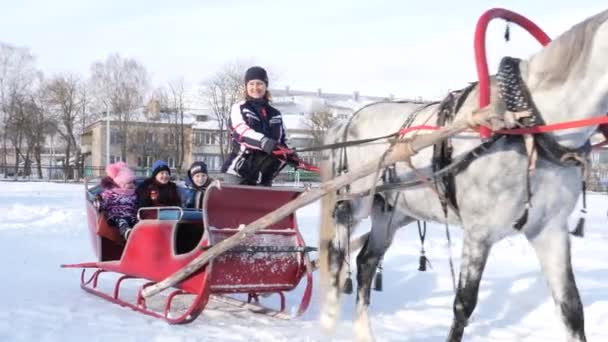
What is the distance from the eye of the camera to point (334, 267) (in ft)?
19.9

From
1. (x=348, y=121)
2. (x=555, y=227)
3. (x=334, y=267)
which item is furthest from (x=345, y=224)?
(x=555, y=227)

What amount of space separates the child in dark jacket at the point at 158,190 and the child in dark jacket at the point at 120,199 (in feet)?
0.41

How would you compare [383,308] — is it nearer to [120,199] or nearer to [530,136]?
[120,199]

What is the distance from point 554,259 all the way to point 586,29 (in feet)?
4.66

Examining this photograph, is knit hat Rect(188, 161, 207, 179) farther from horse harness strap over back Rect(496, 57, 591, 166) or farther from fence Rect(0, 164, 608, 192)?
fence Rect(0, 164, 608, 192)

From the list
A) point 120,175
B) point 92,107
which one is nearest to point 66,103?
point 92,107

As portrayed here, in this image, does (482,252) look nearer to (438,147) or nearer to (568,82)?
(438,147)

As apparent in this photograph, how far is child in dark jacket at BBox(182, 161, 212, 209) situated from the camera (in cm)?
716

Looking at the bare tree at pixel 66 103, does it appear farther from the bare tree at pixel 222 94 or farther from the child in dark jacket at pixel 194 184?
the child in dark jacket at pixel 194 184

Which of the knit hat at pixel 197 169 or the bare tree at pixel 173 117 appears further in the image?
the bare tree at pixel 173 117

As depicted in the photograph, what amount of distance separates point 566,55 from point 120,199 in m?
4.50

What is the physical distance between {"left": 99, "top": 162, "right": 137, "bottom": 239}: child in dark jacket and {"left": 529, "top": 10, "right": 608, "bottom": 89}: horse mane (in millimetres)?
4059

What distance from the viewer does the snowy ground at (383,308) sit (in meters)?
5.44

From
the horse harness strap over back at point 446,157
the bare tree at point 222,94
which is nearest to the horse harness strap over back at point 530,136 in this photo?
the horse harness strap over back at point 446,157
